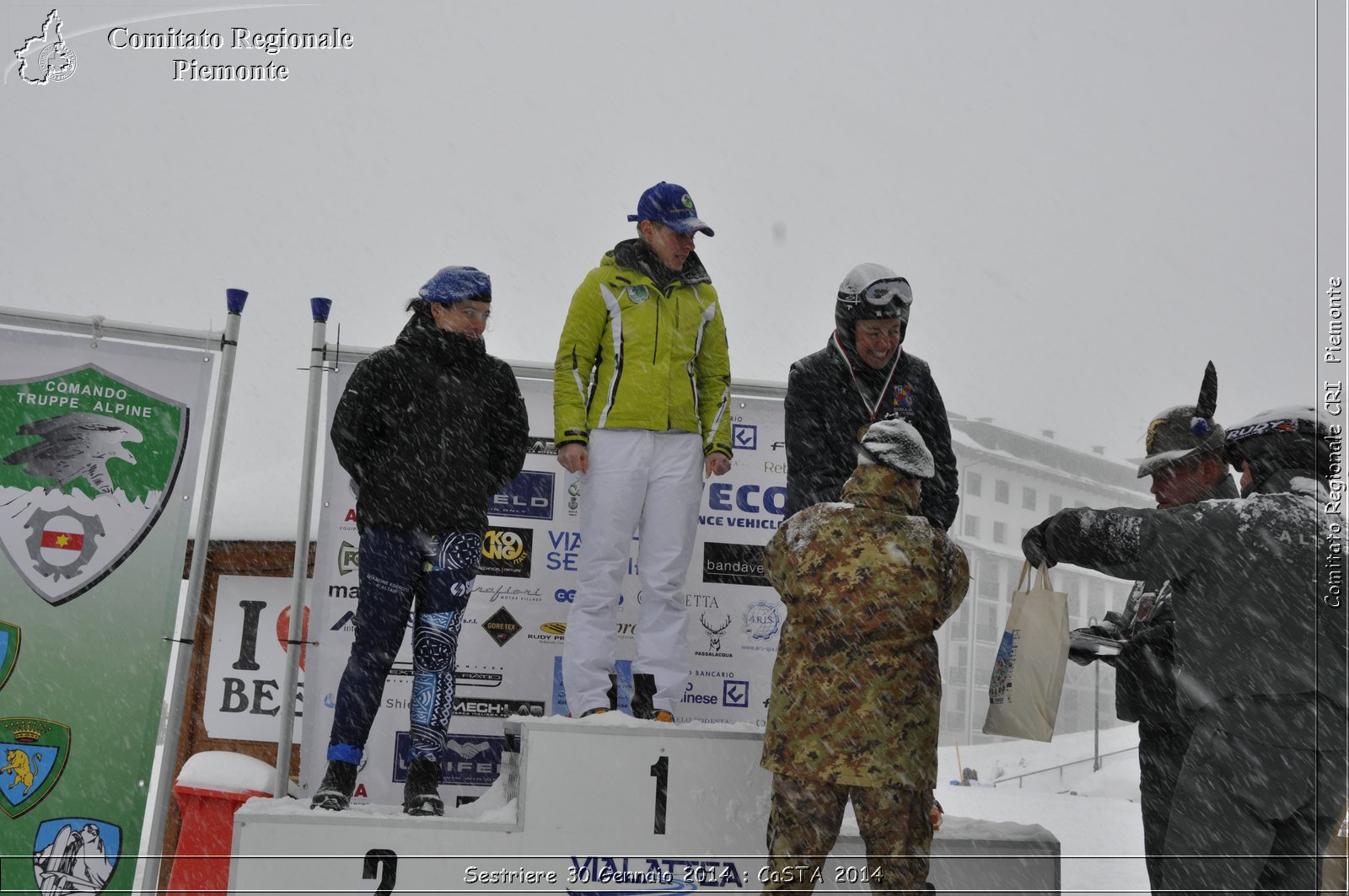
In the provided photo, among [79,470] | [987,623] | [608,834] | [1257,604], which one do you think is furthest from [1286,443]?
[987,623]

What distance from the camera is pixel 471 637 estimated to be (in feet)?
15.8

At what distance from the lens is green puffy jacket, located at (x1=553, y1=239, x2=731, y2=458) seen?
399 cm

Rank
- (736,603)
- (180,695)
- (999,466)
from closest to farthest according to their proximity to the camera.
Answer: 1. (180,695)
2. (736,603)
3. (999,466)

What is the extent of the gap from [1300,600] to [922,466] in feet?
3.35

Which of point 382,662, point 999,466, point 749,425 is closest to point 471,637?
point 382,662

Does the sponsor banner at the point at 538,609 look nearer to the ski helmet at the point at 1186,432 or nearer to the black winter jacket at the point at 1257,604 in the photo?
the ski helmet at the point at 1186,432

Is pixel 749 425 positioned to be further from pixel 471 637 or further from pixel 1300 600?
pixel 1300 600

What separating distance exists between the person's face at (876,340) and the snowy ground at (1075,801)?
1768 millimetres

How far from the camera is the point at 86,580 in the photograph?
471cm

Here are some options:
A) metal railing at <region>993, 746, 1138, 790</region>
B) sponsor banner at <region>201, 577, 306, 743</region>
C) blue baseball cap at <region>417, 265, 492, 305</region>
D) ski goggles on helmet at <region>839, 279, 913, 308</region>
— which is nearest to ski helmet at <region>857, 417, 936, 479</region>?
ski goggles on helmet at <region>839, 279, 913, 308</region>

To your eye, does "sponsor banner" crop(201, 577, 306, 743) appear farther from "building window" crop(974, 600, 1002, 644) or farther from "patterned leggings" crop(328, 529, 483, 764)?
"building window" crop(974, 600, 1002, 644)

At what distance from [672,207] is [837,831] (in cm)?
223

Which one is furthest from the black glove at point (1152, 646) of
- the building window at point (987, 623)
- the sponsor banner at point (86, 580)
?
the building window at point (987, 623)

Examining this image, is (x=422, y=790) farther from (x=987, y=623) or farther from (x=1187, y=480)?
(x=987, y=623)
